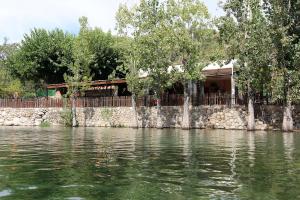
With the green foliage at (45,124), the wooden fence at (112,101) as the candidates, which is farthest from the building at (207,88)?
the green foliage at (45,124)

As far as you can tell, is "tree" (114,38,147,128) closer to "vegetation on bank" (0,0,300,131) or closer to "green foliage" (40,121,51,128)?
"vegetation on bank" (0,0,300,131)

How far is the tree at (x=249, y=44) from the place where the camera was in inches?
1141

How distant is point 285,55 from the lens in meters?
29.6

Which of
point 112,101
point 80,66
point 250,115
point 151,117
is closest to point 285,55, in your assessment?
point 250,115

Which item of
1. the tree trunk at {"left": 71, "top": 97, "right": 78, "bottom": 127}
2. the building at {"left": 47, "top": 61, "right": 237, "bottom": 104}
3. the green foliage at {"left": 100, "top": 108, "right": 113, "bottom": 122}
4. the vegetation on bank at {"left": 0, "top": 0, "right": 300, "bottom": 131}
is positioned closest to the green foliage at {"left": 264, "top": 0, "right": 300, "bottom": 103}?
Result: the vegetation on bank at {"left": 0, "top": 0, "right": 300, "bottom": 131}

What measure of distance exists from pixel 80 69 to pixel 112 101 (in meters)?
3.92

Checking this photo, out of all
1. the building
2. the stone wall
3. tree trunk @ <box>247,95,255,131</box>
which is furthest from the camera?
the building

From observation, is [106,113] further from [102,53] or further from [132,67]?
[102,53]

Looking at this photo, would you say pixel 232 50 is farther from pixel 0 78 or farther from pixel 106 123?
pixel 0 78

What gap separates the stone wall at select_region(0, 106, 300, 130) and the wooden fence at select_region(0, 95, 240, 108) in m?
0.49

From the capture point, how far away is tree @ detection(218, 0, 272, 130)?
29.0 m

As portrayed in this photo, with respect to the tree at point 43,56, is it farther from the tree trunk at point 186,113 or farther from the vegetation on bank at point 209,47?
the tree trunk at point 186,113

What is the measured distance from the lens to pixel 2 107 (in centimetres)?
4806

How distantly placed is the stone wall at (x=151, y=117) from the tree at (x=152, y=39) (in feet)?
7.95
